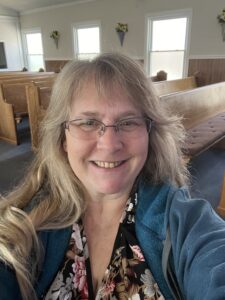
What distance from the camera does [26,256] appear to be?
0.77 m

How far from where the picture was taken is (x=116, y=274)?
79 cm

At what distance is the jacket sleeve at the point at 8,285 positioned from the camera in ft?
2.39

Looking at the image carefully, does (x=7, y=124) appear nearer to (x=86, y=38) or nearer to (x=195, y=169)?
(x=195, y=169)

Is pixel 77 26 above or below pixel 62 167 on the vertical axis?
above

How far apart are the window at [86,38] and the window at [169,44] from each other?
183cm

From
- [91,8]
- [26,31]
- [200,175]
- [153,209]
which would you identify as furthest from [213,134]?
[26,31]

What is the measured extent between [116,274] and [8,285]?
316mm

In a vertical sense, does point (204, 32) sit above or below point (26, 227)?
above

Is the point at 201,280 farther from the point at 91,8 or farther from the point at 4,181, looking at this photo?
the point at 91,8

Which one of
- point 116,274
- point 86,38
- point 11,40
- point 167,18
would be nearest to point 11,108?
point 116,274

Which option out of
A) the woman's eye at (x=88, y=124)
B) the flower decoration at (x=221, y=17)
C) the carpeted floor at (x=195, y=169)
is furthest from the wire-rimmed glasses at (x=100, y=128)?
the flower decoration at (x=221, y=17)

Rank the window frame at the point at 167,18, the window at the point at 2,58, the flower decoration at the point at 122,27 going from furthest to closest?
the window at the point at 2,58 < the flower decoration at the point at 122,27 < the window frame at the point at 167,18

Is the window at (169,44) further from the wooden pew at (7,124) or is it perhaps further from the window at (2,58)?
the window at (2,58)

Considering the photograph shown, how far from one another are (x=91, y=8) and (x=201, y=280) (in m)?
7.84
